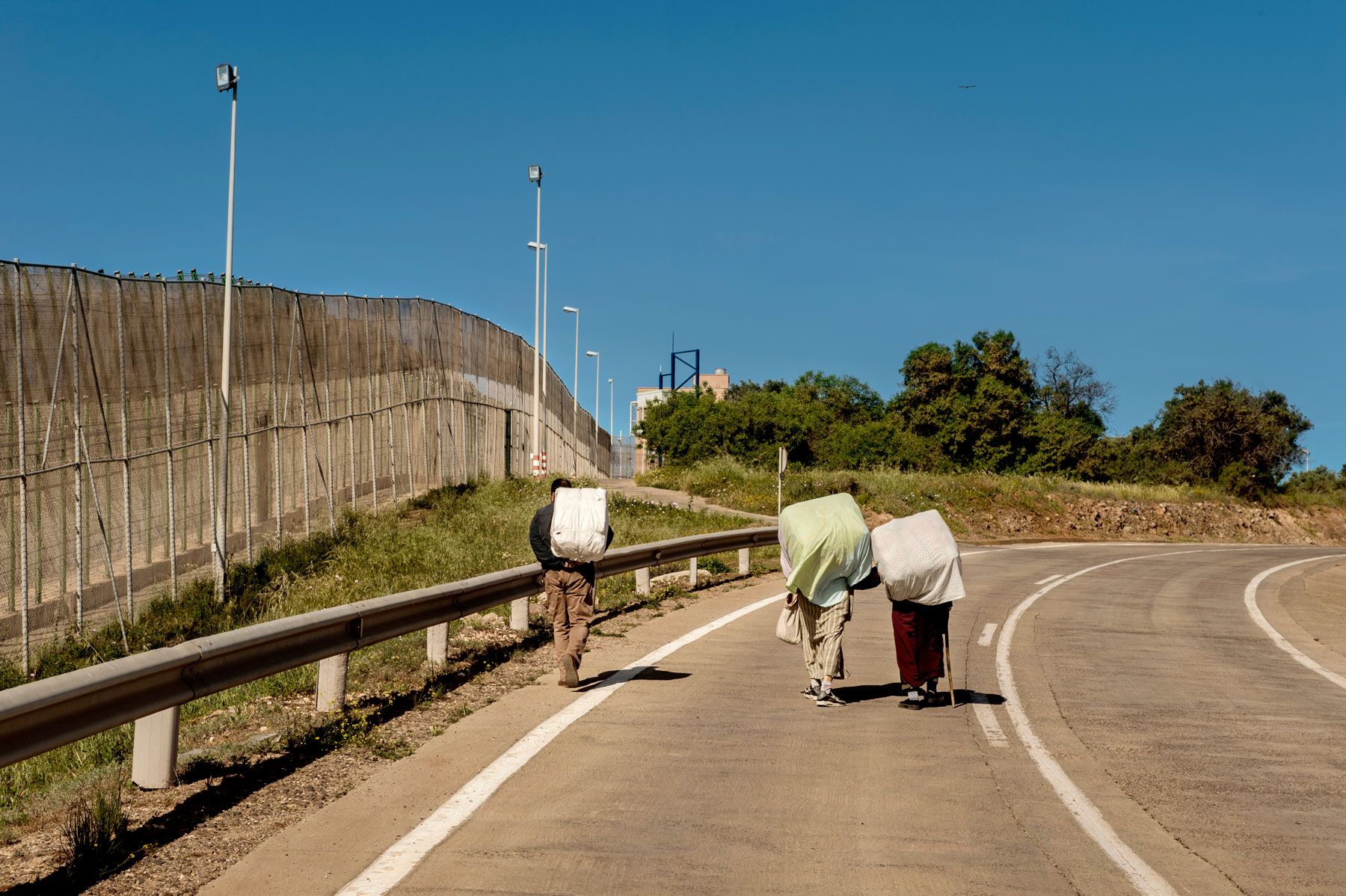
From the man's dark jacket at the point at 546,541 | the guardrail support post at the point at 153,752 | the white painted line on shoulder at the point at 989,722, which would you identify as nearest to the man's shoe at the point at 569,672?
the man's dark jacket at the point at 546,541

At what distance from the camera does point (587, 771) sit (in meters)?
6.77

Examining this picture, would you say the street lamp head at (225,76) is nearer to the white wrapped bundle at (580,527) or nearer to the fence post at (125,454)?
the fence post at (125,454)

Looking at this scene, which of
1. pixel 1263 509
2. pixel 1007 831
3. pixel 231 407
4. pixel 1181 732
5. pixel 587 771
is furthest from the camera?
pixel 1263 509

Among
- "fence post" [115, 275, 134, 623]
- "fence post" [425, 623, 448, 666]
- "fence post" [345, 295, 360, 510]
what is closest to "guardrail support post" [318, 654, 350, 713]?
"fence post" [425, 623, 448, 666]

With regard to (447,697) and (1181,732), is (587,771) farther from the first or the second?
(1181,732)

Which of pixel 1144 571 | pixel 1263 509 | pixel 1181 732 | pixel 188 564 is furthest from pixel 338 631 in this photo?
pixel 1263 509

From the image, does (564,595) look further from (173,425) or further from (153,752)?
(173,425)

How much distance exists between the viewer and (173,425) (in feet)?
60.0

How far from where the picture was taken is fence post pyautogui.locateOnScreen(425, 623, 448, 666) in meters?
10.1

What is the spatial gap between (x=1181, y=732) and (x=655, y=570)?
12.6 meters

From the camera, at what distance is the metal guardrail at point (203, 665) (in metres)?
5.08

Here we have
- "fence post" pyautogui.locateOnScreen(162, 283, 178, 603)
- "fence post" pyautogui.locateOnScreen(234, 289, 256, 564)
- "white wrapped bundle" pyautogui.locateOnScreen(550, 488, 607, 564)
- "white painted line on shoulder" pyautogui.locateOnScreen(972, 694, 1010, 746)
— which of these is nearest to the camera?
"white painted line on shoulder" pyautogui.locateOnScreen(972, 694, 1010, 746)

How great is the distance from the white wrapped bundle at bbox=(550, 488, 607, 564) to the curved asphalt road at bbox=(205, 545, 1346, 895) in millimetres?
1134

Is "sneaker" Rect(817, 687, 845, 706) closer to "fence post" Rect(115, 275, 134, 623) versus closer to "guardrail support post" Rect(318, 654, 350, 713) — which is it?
"guardrail support post" Rect(318, 654, 350, 713)
